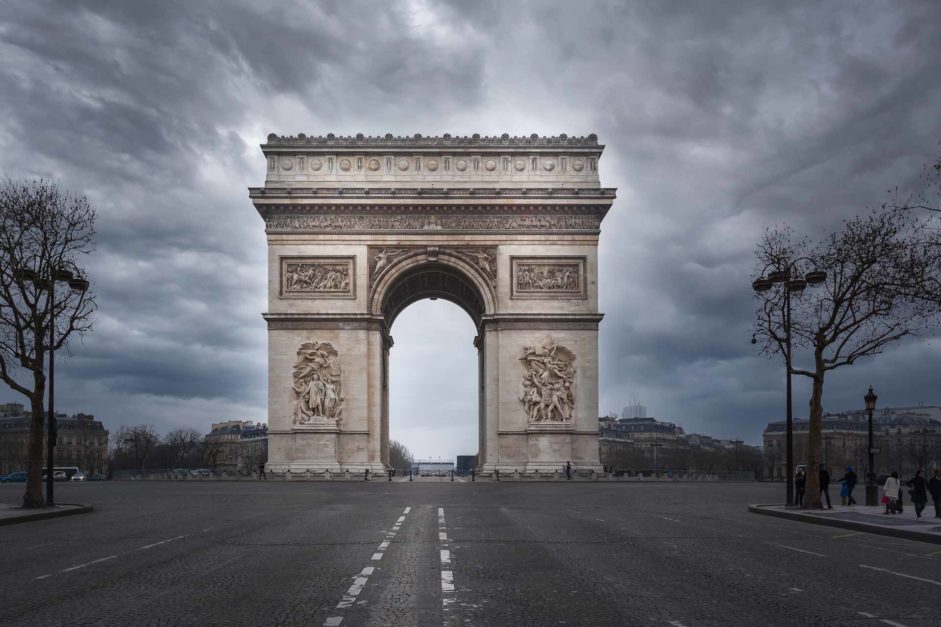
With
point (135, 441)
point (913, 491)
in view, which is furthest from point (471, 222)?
point (135, 441)

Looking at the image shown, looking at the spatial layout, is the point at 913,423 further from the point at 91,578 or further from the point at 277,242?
the point at 91,578

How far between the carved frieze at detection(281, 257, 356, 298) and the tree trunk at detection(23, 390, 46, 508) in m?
24.8

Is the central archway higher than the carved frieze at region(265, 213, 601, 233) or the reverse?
the reverse

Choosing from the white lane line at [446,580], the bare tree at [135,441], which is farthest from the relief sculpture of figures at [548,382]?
the bare tree at [135,441]

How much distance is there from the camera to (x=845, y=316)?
1099 inches

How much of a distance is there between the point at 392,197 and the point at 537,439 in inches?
596

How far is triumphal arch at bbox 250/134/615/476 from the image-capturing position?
51000 millimetres

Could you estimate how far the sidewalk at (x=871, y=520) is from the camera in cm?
1971

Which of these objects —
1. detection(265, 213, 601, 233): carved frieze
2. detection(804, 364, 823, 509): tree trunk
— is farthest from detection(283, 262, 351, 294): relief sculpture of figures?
detection(804, 364, 823, 509): tree trunk

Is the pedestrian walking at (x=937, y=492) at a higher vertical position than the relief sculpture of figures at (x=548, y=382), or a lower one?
lower

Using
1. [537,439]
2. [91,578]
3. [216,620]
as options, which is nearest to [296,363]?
[537,439]

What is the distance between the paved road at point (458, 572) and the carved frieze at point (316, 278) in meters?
30.0

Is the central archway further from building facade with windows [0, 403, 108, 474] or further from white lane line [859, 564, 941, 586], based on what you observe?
building facade with windows [0, 403, 108, 474]

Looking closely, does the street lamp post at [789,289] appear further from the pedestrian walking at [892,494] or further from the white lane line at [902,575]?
the white lane line at [902,575]
